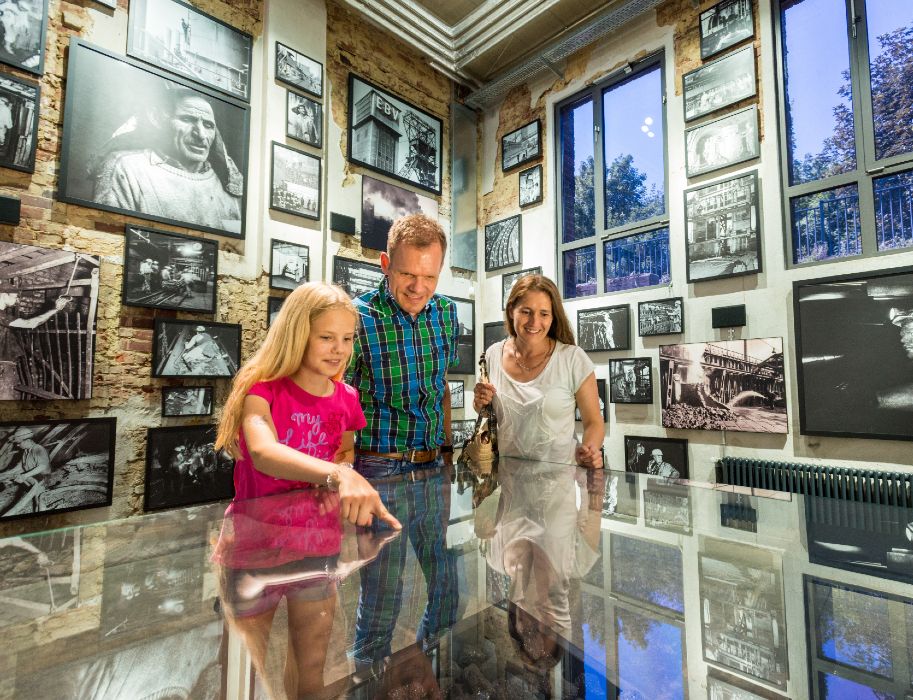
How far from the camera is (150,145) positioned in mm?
3334

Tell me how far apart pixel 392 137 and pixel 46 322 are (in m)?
3.49

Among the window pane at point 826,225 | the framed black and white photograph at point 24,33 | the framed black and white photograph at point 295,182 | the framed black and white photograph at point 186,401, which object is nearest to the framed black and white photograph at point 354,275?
the framed black and white photograph at point 295,182

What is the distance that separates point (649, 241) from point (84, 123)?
14.6 feet

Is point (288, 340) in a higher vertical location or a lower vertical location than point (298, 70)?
lower

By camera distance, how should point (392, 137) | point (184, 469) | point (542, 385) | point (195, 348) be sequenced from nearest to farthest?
point (542, 385) → point (184, 469) → point (195, 348) → point (392, 137)

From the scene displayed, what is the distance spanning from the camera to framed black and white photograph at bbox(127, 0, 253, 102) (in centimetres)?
335

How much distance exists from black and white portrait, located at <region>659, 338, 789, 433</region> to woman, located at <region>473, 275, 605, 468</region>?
2344 millimetres

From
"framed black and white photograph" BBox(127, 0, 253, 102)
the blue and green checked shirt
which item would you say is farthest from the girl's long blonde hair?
"framed black and white photograph" BBox(127, 0, 253, 102)

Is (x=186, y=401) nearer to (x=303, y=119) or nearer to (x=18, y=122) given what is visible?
(x=18, y=122)

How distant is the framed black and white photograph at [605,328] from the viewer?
4426mm

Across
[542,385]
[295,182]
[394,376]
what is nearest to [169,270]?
[295,182]

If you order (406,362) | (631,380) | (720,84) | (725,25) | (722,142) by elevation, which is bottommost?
(631,380)

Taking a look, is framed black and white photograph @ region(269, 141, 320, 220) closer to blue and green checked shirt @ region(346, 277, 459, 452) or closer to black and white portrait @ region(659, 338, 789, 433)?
blue and green checked shirt @ region(346, 277, 459, 452)

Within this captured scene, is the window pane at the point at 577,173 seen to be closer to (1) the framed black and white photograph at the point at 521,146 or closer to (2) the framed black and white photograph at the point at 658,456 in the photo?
(1) the framed black and white photograph at the point at 521,146
